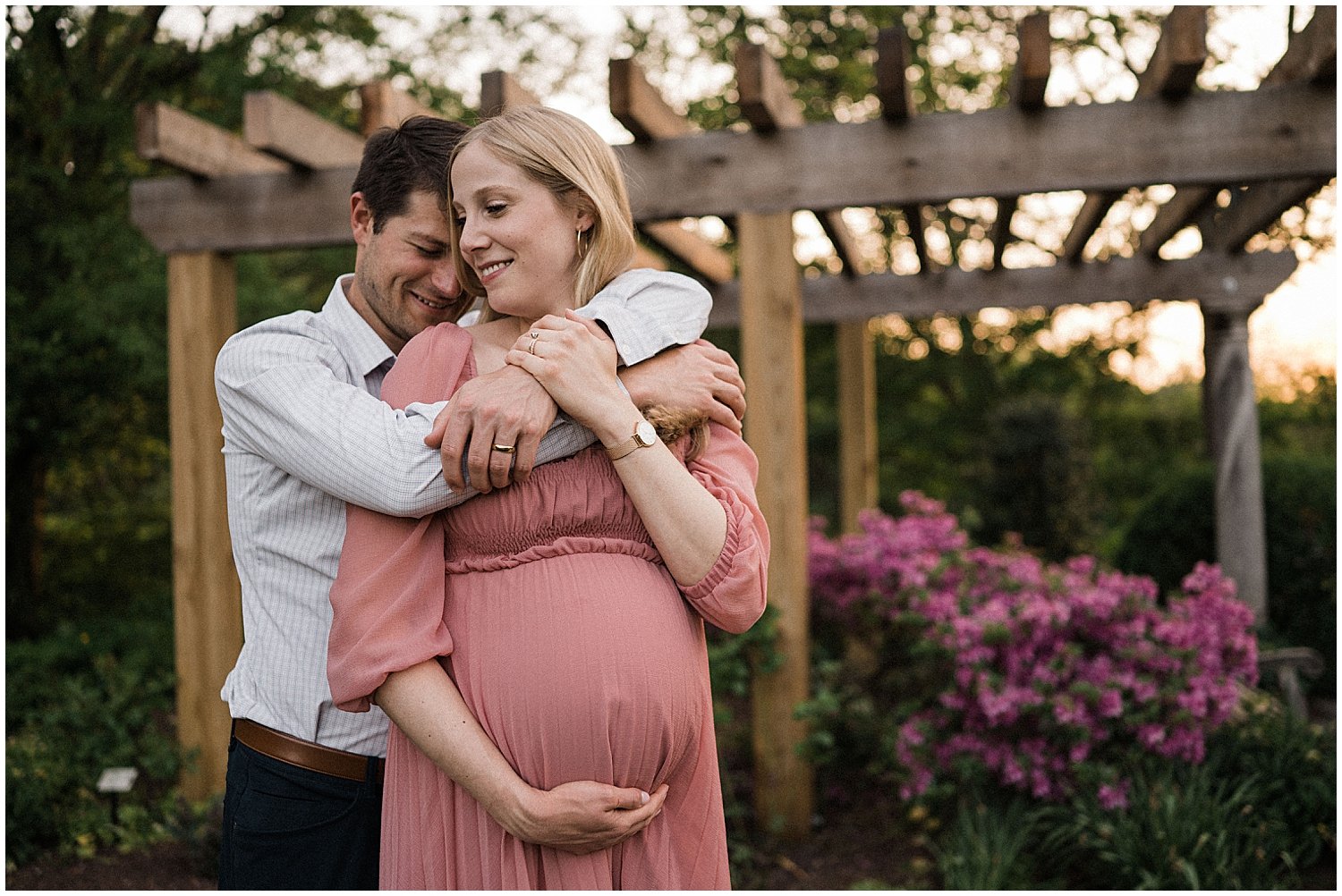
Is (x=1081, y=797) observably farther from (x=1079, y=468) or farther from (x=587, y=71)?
(x=587, y=71)

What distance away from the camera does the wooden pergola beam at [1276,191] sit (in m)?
3.59

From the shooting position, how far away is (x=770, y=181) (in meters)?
A: 4.34

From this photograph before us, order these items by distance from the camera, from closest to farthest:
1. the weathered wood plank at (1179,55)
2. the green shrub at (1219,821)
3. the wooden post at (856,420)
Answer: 1. the weathered wood plank at (1179,55)
2. the green shrub at (1219,821)
3. the wooden post at (856,420)

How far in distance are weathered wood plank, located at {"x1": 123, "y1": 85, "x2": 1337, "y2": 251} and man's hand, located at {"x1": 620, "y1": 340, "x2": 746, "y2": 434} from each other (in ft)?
7.86

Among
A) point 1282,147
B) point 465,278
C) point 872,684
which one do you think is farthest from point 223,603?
point 1282,147

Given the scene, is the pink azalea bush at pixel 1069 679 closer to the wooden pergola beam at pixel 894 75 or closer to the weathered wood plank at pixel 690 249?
the wooden pergola beam at pixel 894 75

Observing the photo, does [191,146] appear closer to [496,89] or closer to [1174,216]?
[496,89]

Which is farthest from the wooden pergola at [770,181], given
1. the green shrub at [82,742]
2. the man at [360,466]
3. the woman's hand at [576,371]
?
the woman's hand at [576,371]

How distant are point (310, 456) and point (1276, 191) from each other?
5.32 meters

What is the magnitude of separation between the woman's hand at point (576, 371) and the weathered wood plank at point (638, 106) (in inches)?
94.6

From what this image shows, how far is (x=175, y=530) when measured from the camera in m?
4.71

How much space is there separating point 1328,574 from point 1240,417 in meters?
1.02

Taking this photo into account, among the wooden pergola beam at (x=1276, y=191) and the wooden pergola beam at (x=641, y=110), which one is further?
the wooden pergola beam at (x=641, y=110)

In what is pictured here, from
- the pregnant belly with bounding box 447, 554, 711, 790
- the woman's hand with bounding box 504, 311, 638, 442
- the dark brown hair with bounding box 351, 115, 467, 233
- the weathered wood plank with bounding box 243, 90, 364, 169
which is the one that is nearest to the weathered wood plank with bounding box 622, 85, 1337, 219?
the weathered wood plank with bounding box 243, 90, 364, 169
